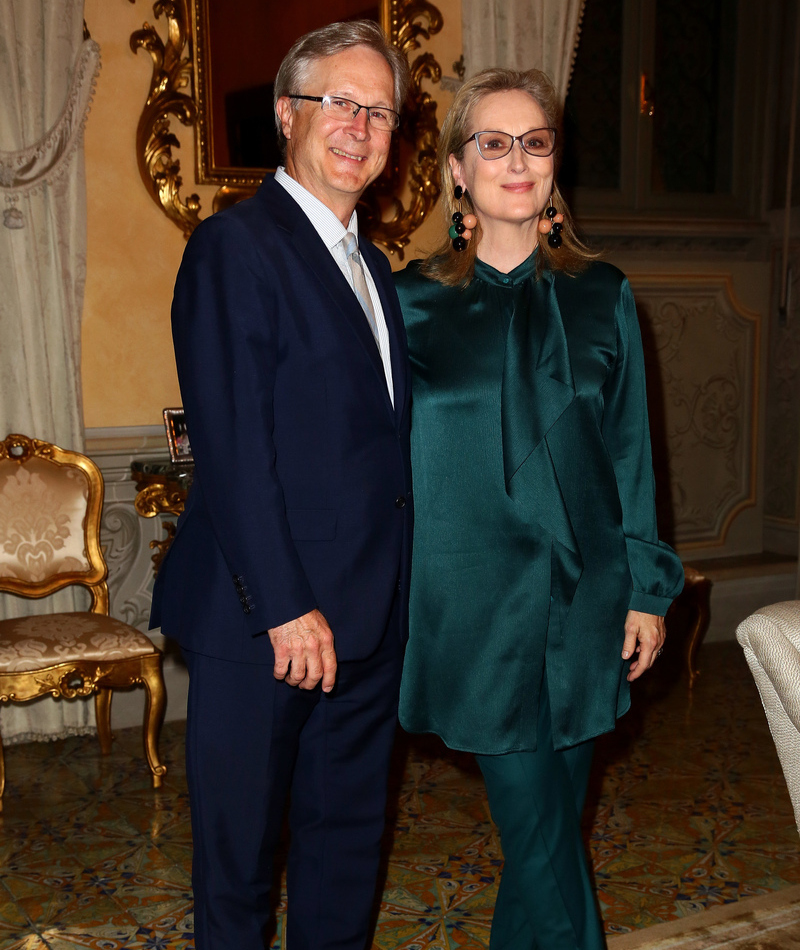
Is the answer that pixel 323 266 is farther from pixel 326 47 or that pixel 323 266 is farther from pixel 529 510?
pixel 529 510

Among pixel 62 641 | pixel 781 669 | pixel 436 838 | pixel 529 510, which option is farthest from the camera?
pixel 62 641

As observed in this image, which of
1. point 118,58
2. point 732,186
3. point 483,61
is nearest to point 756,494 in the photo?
point 732,186

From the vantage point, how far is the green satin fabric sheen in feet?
5.46

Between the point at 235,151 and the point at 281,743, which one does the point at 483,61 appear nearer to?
the point at 235,151

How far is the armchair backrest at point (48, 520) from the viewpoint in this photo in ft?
10.7

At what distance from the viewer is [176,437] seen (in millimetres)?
3484

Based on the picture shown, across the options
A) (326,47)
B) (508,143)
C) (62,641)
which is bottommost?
(62,641)

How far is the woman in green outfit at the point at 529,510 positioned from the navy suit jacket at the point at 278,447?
0.33 feet

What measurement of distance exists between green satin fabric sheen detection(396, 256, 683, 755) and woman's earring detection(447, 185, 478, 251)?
63 millimetres

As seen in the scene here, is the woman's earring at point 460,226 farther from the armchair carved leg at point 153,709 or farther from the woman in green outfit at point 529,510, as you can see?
the armchair carved leg at point 153,709

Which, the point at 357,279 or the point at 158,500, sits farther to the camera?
the point at 158,500

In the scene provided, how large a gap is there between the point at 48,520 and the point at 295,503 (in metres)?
1.96

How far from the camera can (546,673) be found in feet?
5.57

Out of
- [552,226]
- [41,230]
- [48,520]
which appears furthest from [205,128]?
[552,226]
